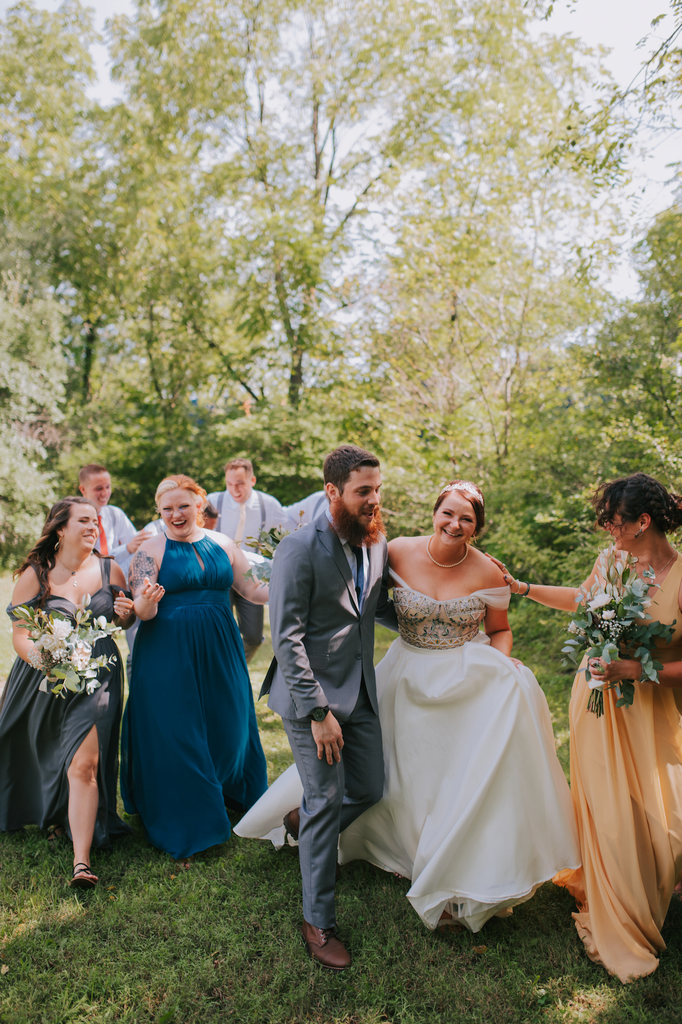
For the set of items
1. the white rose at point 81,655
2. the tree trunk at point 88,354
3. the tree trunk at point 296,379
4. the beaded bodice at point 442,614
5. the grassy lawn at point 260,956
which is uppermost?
the tree trunk at point 88,354

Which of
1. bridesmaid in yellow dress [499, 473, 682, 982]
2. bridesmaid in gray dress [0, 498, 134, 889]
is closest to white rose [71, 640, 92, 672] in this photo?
bridesmaid in gray dress [0, 498, 134, 889]

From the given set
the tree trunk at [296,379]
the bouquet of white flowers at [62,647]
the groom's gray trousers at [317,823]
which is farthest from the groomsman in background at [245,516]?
the tree trunk at [296,379]

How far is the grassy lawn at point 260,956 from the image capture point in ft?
9.55

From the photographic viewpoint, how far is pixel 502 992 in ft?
9.86

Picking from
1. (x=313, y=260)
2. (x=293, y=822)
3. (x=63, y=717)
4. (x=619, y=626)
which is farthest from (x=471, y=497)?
(x=313, y=260)

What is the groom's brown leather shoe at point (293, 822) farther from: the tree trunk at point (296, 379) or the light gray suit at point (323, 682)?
the tree trunk at point (296, 379)

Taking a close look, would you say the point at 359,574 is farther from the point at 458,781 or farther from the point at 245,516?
the point at 245,516

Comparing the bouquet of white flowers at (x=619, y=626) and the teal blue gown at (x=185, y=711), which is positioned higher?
the bouquet of white flowers at (x=619, y=626)

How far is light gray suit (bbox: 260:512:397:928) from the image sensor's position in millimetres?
3229

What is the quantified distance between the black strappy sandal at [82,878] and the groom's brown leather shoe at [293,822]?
1080 mm

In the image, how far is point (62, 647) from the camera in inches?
148

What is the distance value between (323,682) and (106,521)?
4.66m

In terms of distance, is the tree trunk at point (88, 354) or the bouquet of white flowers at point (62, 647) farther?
the tree trunk at point (88, 354)

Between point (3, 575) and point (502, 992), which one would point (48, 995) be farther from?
point (3, 575)
